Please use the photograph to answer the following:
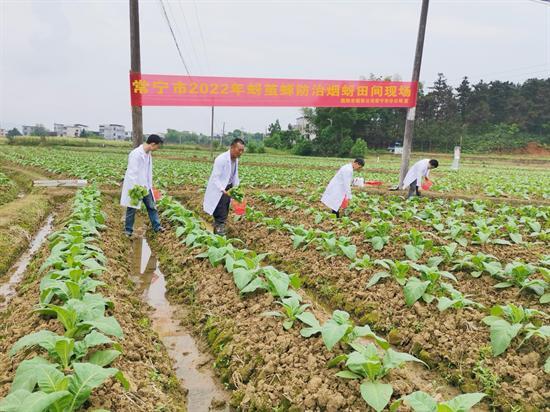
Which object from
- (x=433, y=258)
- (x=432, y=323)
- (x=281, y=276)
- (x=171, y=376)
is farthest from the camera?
(x=433, y=258)

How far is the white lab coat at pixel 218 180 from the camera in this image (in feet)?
21.9

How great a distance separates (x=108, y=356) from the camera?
2.42m

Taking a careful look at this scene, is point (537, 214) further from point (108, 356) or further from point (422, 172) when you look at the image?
point (108, 356)

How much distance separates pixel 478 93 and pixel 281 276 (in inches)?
2434

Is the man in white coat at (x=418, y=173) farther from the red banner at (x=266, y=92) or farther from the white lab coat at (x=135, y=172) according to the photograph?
the white lab coat at (x=135, y=172)

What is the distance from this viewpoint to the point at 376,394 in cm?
233

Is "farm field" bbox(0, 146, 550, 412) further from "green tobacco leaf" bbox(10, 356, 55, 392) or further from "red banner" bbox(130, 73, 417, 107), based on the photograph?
"red banner" bbox(130, 73, 417, 107)

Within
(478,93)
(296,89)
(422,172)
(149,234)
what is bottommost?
(149,234)

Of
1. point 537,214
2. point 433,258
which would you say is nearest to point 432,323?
point 433,258

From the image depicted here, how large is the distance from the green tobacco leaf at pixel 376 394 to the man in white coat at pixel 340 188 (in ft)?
17.7

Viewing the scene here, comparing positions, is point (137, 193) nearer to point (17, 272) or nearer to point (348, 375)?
point (17, 272)

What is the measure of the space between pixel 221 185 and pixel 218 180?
0.10 metres

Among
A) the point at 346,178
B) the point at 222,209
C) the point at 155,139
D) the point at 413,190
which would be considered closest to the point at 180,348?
the point at 222,209

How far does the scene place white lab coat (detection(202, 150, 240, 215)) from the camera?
6676mm
